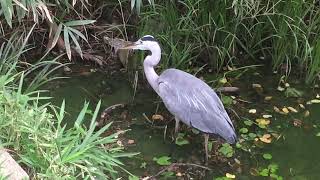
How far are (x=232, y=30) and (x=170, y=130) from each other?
3.44ft

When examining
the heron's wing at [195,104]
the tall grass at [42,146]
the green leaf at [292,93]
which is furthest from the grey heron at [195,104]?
the tall grass at [42,146]

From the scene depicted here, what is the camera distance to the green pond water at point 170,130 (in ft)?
12.4

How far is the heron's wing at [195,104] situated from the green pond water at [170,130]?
→ 23 cm

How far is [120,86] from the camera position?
4602mm

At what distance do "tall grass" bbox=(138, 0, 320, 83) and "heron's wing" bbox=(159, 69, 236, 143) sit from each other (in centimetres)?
44

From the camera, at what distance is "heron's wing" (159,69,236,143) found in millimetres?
3740

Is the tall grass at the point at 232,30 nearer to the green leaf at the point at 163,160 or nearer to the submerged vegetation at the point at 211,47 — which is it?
the submerged vegetation at the point at 211,47

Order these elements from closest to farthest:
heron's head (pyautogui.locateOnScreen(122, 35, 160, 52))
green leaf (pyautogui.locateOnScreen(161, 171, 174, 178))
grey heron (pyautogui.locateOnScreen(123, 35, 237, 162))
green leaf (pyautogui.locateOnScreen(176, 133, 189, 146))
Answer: green leaf (pyautogui.locateOnScreen(161, 171, 174, 178)) < grey heron (pyautogui.locateOnScreen(123, 35, 237, 162)) < green leaf (pyautogui.locateOnScreen(176, 133, 189, 146)) < heron's head (pyautogui.locateOnScreen(122, 35, 160, 52))

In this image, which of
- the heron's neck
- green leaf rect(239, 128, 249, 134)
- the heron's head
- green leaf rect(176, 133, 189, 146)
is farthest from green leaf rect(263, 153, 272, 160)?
the heron's head

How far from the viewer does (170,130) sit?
13.5 feet

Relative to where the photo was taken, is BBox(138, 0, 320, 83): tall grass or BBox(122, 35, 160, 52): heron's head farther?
BBox(138, 0, 320, 83): tall grass

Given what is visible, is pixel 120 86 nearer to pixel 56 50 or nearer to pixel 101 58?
pixel 101 58

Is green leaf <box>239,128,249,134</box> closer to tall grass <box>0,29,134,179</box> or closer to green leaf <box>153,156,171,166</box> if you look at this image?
green leaf <box>153,156,171,166</box>

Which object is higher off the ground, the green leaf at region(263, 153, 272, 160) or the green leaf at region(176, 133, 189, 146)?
the green leaf at region(176, 133, 189, 146)
